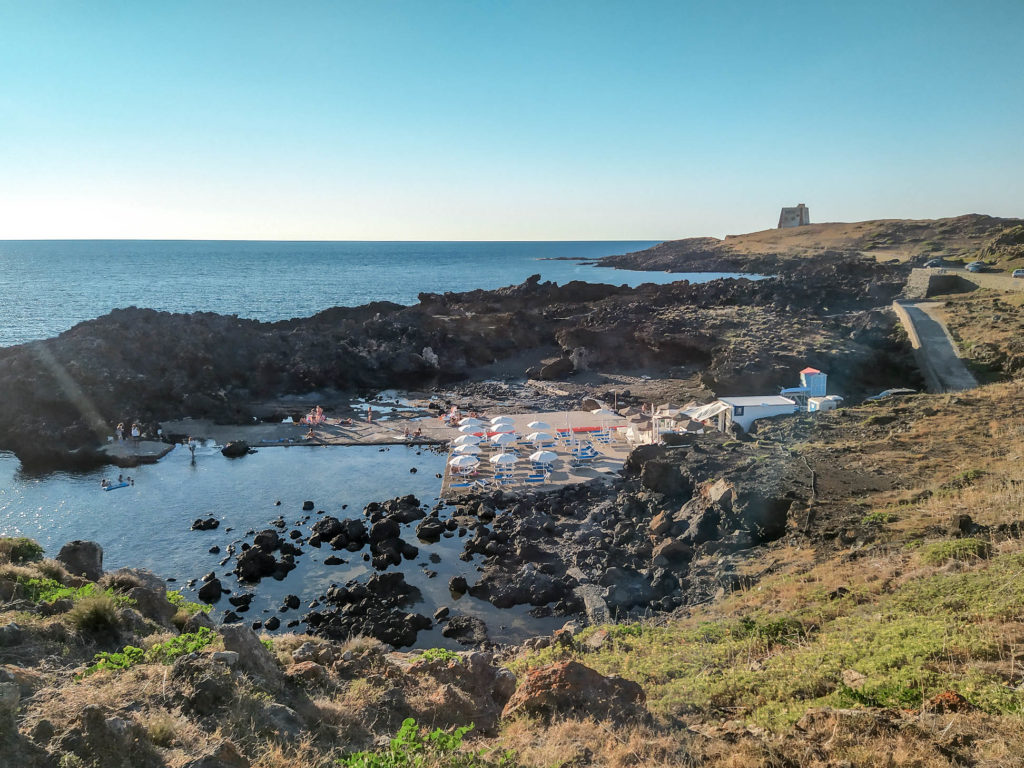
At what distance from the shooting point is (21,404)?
32719 mm

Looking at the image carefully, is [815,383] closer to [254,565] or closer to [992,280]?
[992,280]

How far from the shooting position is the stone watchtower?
154125 millimetres

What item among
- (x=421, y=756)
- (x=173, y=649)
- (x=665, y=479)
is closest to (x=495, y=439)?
(x=665, y=479)

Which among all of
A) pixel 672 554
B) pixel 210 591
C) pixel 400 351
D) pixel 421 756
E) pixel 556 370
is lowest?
pixel 210 591

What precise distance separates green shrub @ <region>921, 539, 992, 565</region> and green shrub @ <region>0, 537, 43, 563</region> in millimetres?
16324

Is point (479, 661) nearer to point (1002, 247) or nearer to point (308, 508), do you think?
point (308, 508)

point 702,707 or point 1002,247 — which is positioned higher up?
point 1002,247

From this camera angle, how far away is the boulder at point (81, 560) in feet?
39.4

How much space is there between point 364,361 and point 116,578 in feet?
108

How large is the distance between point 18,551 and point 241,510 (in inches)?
458

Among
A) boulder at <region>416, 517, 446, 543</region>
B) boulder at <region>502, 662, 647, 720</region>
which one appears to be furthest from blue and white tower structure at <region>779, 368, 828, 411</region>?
boulder at <region>502, 662, 647, 720</region>

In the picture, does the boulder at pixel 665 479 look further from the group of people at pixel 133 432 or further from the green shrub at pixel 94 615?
the group of people at pixel 133 432

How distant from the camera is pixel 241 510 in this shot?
2275 centimetres

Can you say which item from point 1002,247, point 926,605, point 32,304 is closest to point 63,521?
point 926,605
